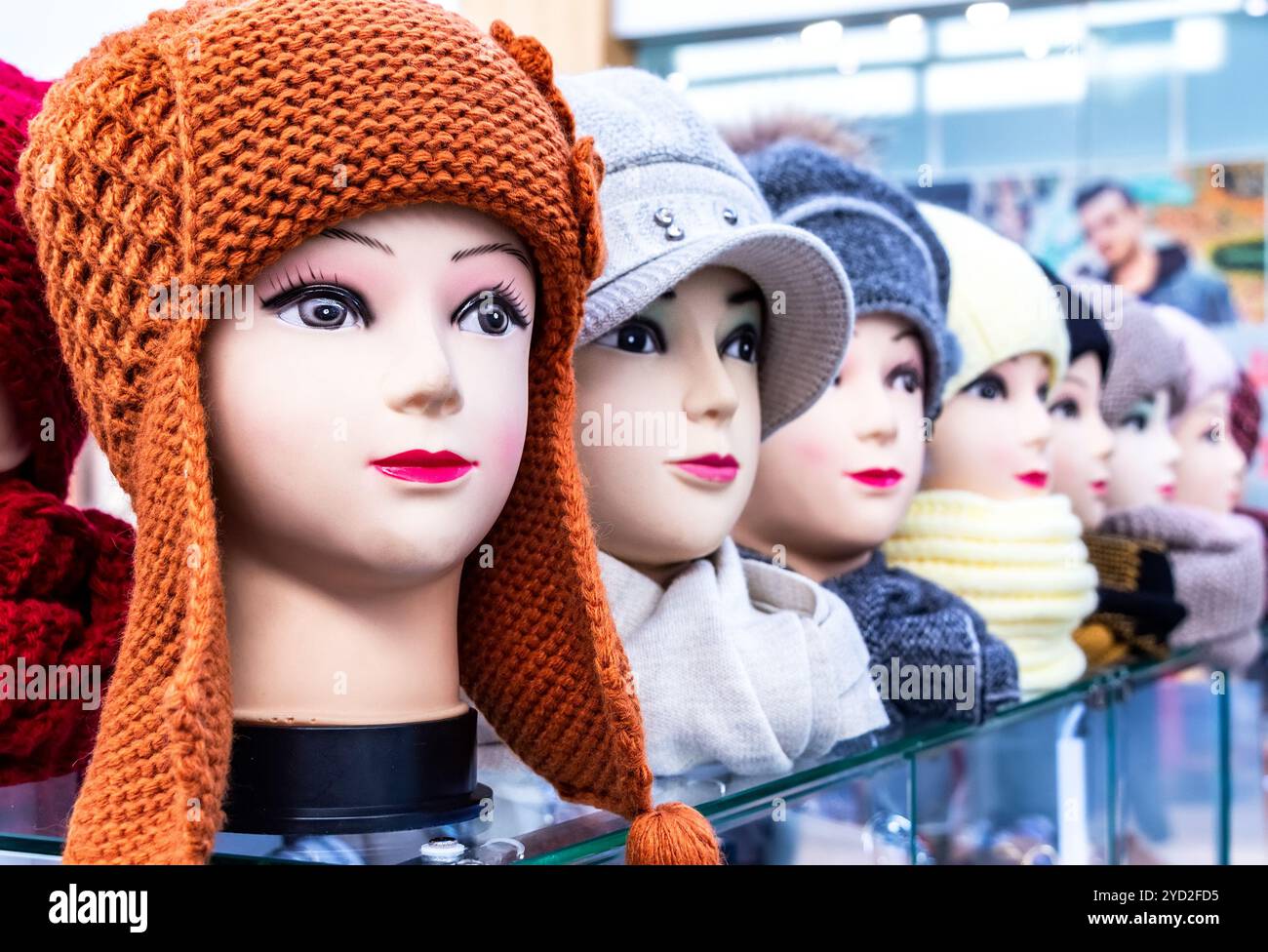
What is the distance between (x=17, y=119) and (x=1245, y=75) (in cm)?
314

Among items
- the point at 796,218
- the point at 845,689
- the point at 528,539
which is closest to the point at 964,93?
the point at 796,218

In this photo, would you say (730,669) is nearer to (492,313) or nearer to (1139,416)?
(492,313)

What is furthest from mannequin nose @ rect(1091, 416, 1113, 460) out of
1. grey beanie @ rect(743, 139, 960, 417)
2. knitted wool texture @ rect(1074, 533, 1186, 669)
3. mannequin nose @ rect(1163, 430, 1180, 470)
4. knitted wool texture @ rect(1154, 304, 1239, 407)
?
grey beanie @ rect(743, 139, 960, 417)

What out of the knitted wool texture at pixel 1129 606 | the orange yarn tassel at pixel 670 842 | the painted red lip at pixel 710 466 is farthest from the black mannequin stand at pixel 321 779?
the knitted wool texture at pixel 1129 606

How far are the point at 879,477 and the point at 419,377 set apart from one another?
2.41 ft

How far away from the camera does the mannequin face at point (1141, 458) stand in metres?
2.35

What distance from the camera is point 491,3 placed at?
9.77ft

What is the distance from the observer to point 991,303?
1.78m

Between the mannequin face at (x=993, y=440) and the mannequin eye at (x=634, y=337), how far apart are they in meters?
0.64

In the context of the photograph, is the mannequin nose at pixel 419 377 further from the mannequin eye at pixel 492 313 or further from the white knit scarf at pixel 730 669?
the white knit scarf at pixel 730 669

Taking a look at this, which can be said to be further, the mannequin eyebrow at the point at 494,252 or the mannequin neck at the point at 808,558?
the mannequin neck at the point at 808,558

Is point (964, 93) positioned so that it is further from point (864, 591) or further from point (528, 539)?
point (528, 539)

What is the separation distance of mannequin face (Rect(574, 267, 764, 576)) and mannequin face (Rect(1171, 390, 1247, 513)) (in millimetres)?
1471

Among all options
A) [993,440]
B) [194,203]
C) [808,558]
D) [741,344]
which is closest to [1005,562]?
[993,440]
